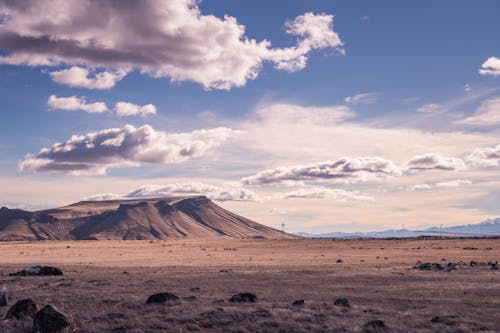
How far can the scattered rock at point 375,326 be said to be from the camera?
1955cm

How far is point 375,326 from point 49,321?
12843 millimetres

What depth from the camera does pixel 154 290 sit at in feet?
111

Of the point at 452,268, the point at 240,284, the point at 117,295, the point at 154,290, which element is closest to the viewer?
the point at 117,295

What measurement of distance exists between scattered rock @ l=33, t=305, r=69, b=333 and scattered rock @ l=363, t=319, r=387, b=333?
11917 mm

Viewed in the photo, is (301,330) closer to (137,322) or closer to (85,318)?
(137,322)

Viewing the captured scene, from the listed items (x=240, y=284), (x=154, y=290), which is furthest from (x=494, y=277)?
(x=154, y=290)

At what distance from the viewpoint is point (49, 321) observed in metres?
19.2

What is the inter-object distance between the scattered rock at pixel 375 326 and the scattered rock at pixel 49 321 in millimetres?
11917

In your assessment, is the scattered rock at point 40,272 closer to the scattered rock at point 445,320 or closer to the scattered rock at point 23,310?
the scattered rock at point 23,310

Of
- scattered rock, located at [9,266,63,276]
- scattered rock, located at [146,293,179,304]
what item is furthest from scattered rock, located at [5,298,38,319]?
scattered rock, located at [9,266,63,276]

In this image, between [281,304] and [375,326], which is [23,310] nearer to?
[281,304]

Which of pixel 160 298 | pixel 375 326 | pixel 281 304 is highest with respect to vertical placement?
pixel 160 298

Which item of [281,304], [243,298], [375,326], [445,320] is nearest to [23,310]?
[243,298]

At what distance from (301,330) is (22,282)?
28819 mm
